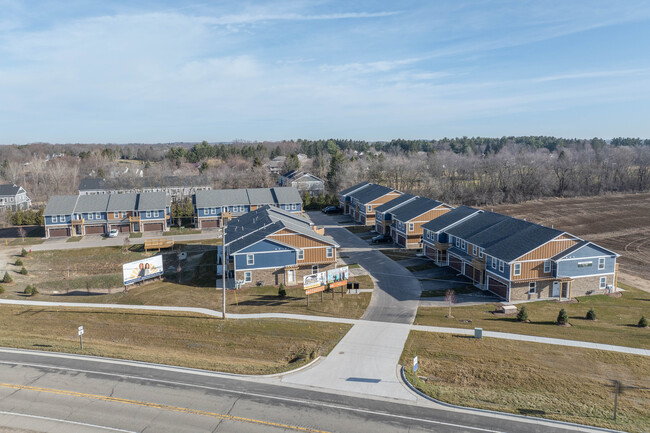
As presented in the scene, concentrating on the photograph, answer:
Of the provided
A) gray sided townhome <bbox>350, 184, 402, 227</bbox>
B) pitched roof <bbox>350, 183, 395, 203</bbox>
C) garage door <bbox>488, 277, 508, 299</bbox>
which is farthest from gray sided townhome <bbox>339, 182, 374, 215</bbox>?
garage door <bbox>488, 277, 508, 299</bbox>

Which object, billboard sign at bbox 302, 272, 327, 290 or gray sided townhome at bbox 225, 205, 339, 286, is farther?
gray sided townhome at bbox 225, 205, 339, 286

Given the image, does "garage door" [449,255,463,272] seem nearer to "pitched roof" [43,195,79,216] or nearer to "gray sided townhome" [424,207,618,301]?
"gray sided townhome" [424,207,618,301]

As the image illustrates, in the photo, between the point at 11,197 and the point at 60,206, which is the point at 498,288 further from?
the point at 11,197

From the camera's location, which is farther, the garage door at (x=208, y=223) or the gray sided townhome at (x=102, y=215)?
the garage door at (x=208, y=223)

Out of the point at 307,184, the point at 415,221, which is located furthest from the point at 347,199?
the point at 415,221

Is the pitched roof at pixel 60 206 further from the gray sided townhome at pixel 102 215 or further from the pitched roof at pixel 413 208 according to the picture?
the pitched roof at pixel 413 208

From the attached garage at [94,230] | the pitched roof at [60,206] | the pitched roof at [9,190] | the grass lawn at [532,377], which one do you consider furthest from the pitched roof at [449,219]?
the pitched roof at [9,190]

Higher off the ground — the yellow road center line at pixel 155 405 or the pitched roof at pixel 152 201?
the pitched roof at pixel 152 201
